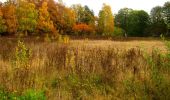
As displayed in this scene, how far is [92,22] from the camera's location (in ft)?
269

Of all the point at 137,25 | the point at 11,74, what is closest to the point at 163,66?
the point at 11,74

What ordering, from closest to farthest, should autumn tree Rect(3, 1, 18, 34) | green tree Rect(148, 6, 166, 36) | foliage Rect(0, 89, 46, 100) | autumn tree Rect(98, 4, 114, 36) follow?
foliage Rect(0, 89, 46, 100) < autumn tree Rect(3, 1, 18, 34) < green tree Rect(148, 6, 166, 36) < autumn tree Rect(98, 4, 114, 36)

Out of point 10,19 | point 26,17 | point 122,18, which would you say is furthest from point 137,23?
point 10,19

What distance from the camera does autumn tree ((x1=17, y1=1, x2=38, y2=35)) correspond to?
2188 inches

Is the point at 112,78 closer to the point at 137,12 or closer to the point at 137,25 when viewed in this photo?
the point at 137,25

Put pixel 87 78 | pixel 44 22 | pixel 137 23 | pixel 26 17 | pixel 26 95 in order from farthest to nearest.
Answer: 1. pixel 137 23
2. pixel 44 22
3. pixel 26 17
4. pixel 87 78
5. pixel 26 95

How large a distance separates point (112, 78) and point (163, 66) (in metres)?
1.13

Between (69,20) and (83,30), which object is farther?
(83,30)

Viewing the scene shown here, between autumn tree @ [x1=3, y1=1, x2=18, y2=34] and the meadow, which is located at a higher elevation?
autumn tree @ [x1=3, y1=1, x2=18, y2=34]

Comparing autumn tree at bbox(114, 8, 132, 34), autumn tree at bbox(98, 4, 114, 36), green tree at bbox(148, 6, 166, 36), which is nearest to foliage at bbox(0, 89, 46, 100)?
green tree at bbox(148, 6, 166, 36)

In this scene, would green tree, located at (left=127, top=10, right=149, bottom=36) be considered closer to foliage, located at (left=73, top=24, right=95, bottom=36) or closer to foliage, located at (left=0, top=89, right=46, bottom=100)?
foliage, located at (left=73, top=24, right=95, bottom=36)

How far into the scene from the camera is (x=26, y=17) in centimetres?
5709

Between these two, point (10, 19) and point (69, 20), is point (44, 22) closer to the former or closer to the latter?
point (10, 19)

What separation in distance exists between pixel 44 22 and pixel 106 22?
2205 cm
